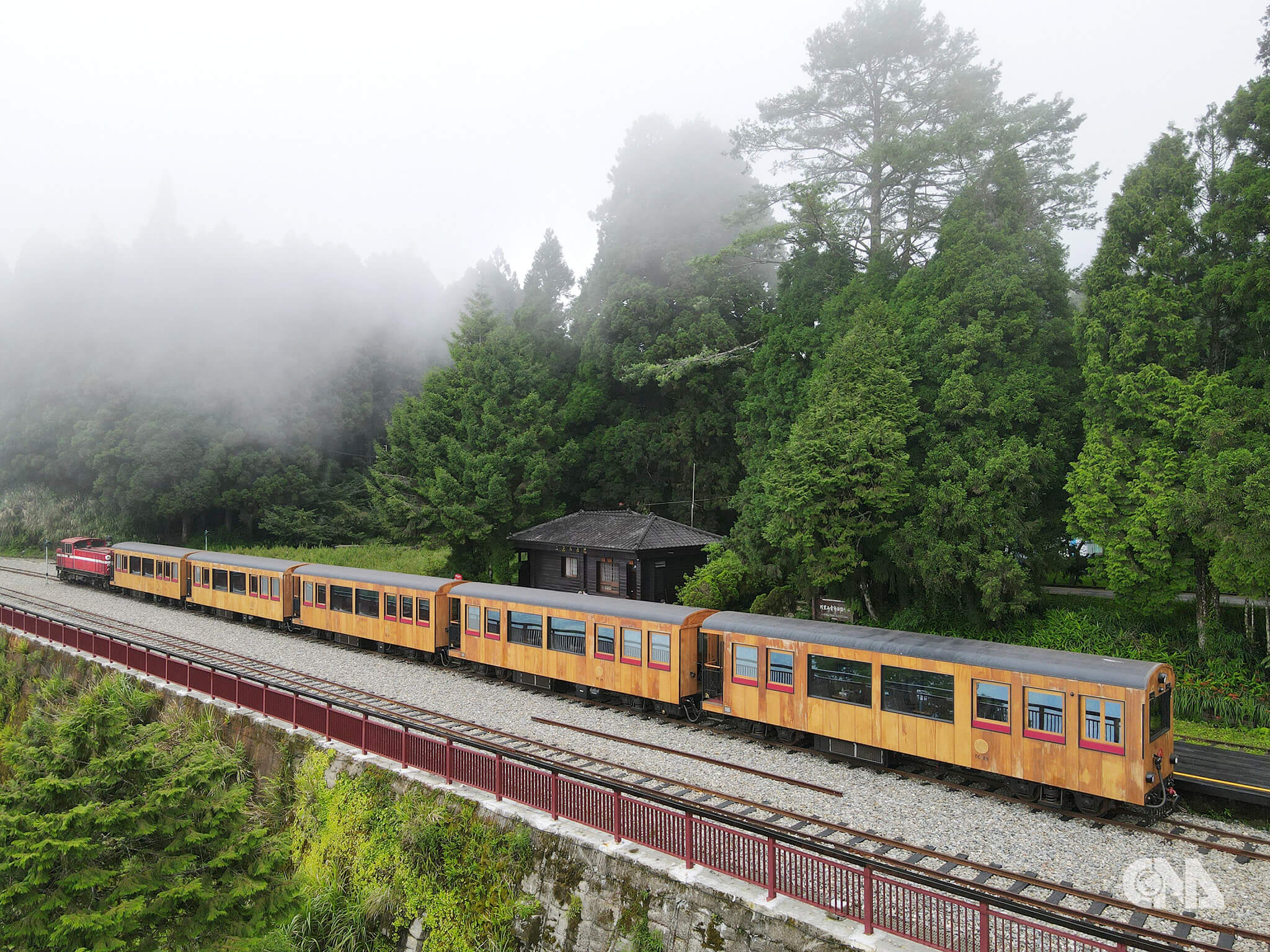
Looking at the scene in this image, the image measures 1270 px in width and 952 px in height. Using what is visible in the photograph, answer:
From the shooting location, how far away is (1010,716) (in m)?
10.8

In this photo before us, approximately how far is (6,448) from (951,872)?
55.2m

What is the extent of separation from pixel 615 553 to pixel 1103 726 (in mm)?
16590

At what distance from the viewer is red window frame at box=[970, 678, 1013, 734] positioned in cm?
1084

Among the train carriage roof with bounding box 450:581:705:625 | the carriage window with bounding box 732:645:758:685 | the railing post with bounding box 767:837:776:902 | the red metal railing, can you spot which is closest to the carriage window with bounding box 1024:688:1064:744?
the red metal railing

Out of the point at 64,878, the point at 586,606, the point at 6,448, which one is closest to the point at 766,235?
the point at 586,606

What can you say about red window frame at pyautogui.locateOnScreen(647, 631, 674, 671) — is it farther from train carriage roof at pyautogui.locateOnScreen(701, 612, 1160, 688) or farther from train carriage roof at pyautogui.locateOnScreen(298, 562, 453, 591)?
train carriage roof at pyautogui.locateOnScreen(298, 562, 453, 591)

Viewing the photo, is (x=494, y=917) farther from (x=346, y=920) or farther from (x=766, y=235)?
(x=766, y=235)

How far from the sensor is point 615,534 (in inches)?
1022

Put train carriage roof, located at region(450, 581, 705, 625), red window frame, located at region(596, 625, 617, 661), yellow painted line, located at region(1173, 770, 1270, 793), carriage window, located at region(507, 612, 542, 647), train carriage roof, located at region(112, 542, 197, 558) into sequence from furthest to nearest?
train carriage roof, located at region(112, 542, 197, 558) → carriage window, located at region(507, 612, 542, 647) → red window frame, located at region(596, 625, 617, 661) → train carriage roof, located at region(450, 581, 705, 625) → yellow painted line, located at region(1173, 770, 1270, 793)

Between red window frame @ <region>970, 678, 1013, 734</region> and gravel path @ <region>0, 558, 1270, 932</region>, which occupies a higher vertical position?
red window frame @ <region>970, 678, 1013, 734</region>

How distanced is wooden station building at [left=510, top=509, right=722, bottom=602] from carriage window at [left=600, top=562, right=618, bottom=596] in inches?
0.8

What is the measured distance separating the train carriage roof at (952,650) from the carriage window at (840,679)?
10.8 inches

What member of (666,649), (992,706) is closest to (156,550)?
(666,649)

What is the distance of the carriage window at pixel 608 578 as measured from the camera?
26031mm
